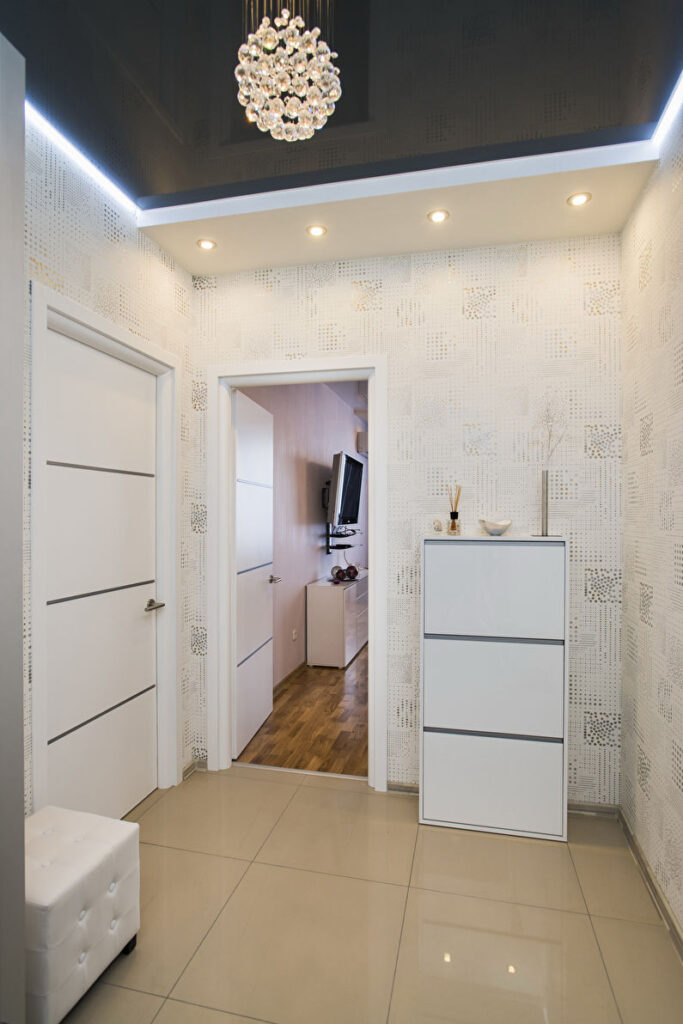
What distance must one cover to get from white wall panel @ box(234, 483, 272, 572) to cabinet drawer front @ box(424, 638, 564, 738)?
1.30 meters

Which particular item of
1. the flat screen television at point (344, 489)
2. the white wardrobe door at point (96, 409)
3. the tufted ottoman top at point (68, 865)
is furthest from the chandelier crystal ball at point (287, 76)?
the flat screen television at point (344, 489)

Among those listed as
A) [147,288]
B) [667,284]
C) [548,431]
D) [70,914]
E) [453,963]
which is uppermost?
[147,288]

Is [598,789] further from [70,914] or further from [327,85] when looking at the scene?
[327,85]

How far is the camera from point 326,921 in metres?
1.89

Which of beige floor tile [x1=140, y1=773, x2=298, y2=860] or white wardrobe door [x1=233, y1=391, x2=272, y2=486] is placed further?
white wardrobe door [x1=233, y1=391, x2=272, y2=486]

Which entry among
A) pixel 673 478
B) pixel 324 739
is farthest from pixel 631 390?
pixel 324 739

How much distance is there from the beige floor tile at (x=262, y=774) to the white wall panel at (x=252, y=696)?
130 mm

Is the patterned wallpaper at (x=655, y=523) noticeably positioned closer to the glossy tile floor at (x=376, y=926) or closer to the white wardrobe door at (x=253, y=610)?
the glossy tile floor at (x=376, y=926)

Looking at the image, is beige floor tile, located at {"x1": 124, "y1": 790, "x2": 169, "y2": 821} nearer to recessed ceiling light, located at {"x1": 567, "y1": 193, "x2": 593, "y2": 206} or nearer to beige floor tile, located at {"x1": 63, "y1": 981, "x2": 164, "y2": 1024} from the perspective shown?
beige floor tile, located at {"x1": 63, "y1": 981, "x2": 164, "y2": 1024}

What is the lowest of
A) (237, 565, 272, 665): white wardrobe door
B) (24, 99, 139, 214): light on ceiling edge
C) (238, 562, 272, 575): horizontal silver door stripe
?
(237, 565, 272, 665): white wardrobe door

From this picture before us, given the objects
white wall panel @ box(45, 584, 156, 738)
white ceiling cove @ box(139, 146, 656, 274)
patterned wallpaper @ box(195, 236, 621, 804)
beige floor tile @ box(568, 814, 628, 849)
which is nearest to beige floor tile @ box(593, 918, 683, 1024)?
beige floor tile @ box(568, 814, 628, 849)

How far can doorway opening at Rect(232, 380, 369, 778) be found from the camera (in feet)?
10.7

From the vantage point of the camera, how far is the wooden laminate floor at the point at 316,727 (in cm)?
312

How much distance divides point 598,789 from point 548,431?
1673mm
